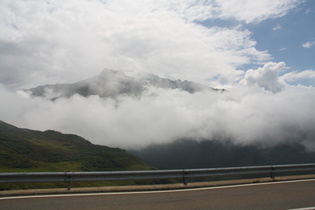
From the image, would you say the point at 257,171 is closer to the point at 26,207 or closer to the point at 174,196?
the point at 174,196

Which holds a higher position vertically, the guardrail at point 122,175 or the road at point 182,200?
the guardrail at point 122,175

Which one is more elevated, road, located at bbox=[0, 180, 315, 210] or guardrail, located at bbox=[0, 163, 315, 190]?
guardrail, located at bbox=[0, 163, 315, 190]

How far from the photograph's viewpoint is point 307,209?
352 inches

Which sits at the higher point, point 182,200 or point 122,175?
point 122,175

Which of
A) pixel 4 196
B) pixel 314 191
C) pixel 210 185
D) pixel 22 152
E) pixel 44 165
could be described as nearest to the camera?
pixel 4 196

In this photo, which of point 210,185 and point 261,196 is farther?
point 210,185

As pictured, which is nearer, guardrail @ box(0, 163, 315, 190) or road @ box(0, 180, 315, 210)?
road @ box(0, 180, 315, 210)

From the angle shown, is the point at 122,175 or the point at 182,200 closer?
the point at 182,200

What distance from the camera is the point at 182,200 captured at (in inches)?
394

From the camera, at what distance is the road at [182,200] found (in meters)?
9.02

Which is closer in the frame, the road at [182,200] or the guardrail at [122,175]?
the road at [182,200]

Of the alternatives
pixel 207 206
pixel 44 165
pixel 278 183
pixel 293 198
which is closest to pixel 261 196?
pixel 293 198

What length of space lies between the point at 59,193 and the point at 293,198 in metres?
9.05

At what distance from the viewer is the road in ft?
29.6
